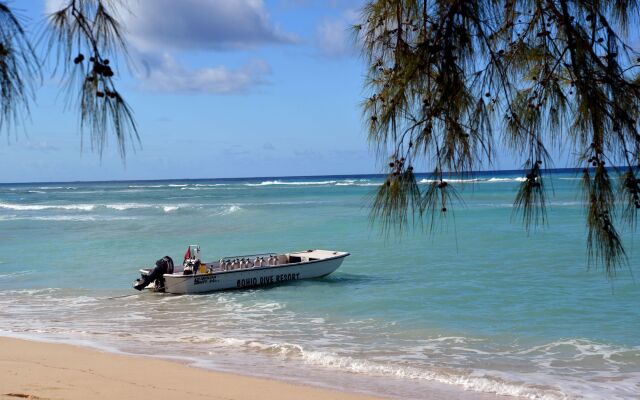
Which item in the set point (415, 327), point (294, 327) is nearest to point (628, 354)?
point (415, 327)

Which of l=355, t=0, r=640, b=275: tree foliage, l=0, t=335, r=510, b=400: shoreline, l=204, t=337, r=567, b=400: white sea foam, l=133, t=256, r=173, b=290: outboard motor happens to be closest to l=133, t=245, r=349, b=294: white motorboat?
l=133, t=256, r=173, b=290: outboard motor

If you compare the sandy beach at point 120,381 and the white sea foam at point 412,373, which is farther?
the white sea foam at point 412,373

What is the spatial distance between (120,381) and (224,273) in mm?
8378

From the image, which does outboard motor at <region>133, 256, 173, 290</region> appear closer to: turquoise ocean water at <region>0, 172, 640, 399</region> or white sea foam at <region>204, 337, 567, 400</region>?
turquoise ocean water at <region>0, 172, 640, 399</region>

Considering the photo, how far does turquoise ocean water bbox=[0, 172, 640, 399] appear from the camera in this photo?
894 cm

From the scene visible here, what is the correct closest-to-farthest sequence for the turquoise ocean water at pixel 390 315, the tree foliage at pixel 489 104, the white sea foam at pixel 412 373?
the tree foliage at pixel 489 104
the white sea foam at pixel 412 373
the turquoise ocean water at pixel 390 315

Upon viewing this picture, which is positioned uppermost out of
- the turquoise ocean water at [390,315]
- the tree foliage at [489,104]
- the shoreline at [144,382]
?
the tree foliage at [489,104]

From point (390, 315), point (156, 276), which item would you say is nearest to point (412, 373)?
point (390, 315)

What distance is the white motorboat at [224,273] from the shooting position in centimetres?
1602

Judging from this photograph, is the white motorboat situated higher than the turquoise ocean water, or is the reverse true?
the white motorboat

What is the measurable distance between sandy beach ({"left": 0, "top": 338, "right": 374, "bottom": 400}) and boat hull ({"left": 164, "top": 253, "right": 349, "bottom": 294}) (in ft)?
21.4

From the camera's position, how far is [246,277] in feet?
54.3

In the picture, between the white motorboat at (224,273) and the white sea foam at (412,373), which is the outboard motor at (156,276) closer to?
the white motorboat at (224,273)

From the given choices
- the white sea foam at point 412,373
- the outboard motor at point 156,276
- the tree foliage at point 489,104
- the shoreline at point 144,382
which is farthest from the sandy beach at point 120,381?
the outboard motor at point 156,276
